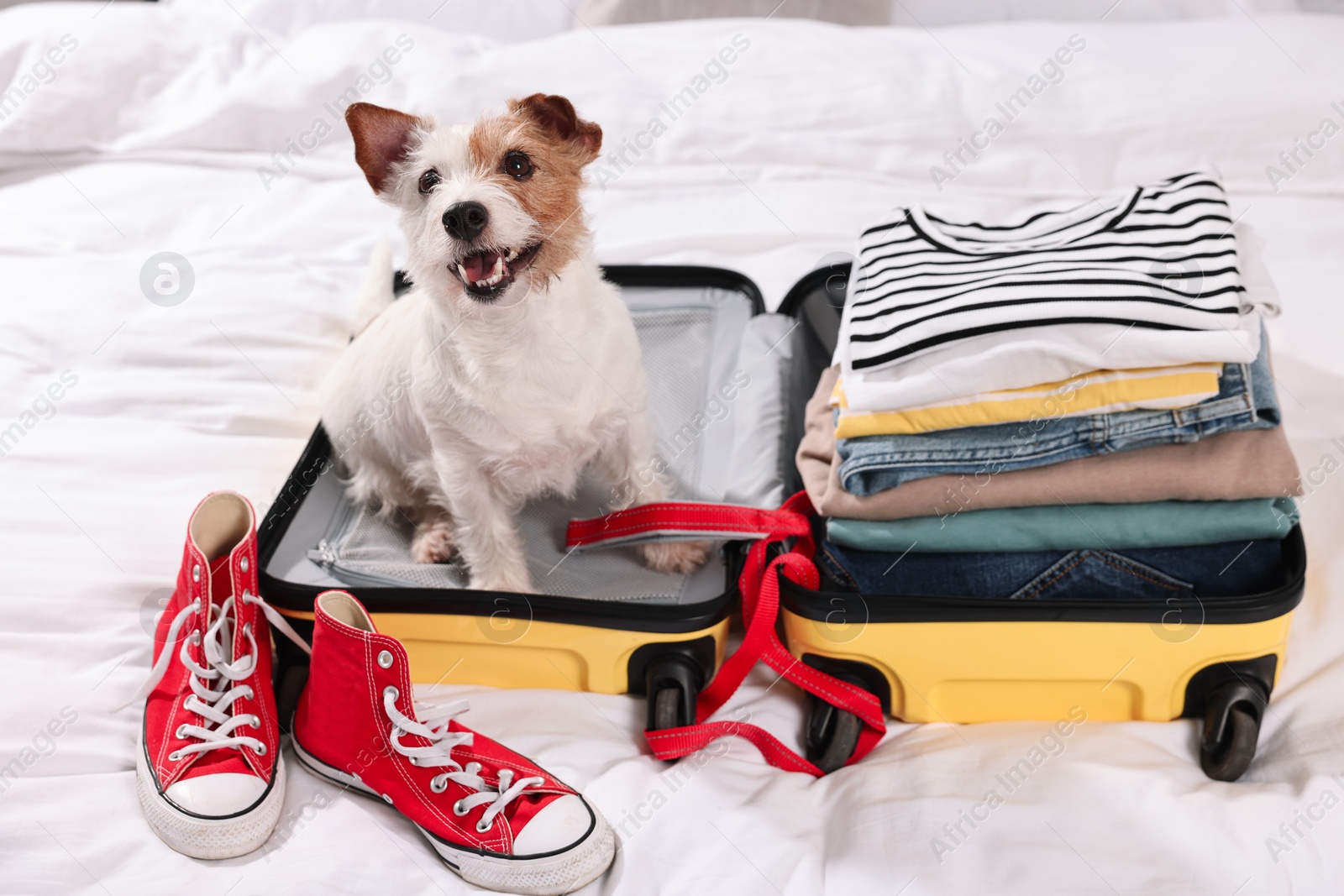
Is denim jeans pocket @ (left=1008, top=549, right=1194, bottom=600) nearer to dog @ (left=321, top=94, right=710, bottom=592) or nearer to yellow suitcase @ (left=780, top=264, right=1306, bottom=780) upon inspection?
yellow suitcase @ (left=780, top=264, right=1306, bottom=780)

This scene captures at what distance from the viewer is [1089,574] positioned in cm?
112

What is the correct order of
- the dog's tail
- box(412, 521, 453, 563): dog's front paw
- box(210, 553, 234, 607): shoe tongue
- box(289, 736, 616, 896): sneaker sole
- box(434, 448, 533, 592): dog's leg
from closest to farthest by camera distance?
box(289, 736, 616, 896): sneaker sole → box(210, 553, 234, 607): shoe tongue → box(434, 448, 533, 592): dog's leg → box(412, 521, 453, 563): dog's front paw → the dog's tail

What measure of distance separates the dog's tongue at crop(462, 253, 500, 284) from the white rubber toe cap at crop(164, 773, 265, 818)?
0.62 meters

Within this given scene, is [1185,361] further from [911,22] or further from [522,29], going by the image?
[522,29]

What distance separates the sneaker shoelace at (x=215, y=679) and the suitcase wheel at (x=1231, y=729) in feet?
3.61

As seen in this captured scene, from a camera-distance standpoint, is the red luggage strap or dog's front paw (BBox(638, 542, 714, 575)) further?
dog's front paw (BBox(638, 542, 714, 575))

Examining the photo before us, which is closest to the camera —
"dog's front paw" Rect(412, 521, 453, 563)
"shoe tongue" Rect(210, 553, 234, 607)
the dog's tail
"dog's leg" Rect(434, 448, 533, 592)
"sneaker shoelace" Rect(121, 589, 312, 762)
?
"sneaker shoelace" Rect(121, 589, 312, 762)

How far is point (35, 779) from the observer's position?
101cm

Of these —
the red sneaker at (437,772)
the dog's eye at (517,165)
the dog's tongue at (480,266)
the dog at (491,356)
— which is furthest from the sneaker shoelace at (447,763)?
the dog's eye at (517,165)

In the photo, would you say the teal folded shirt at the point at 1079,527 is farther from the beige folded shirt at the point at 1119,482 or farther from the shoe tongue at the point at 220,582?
the shoe tongue at the point at 220,582

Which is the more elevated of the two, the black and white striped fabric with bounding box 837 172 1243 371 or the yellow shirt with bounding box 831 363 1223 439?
the black and white striped fabric with bounding box 837 172 1243 371

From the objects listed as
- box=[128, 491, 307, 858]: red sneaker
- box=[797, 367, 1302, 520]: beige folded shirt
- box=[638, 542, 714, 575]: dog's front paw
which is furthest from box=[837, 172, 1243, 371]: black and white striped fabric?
box=[128, 491, 307, 858]: red sneaker

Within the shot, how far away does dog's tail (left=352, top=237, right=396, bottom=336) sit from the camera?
5.56 ft

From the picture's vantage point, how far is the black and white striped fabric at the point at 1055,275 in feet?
3.45
